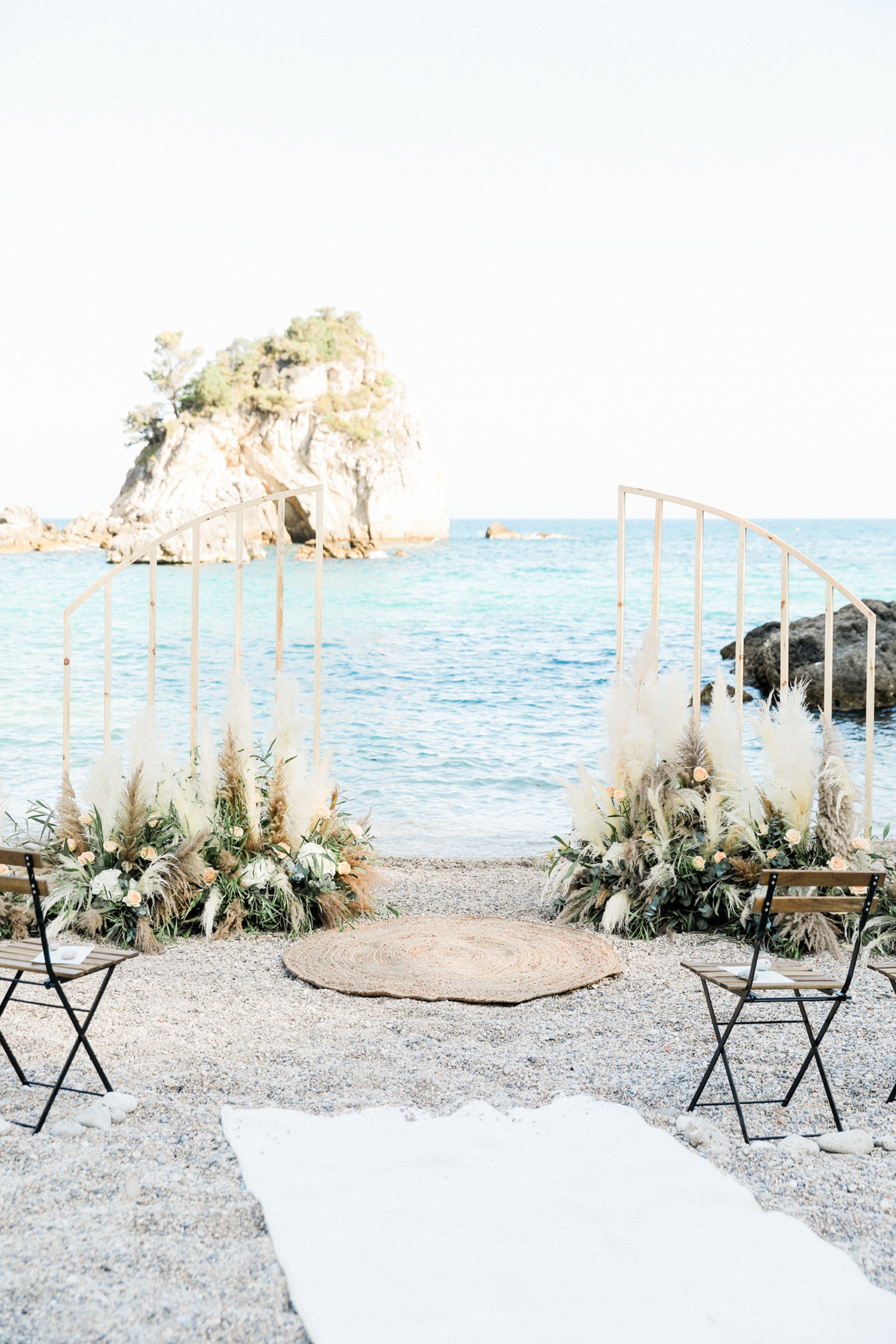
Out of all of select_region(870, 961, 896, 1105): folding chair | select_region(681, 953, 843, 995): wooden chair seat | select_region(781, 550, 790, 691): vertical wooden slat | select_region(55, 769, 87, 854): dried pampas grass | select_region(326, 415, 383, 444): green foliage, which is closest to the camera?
select_region(681, 953, 843, 995): wooden chair seat

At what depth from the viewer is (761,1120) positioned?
2787 millimetres

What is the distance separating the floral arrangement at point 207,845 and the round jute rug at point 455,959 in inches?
10.6

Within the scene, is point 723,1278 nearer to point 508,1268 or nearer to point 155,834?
point 508,1268

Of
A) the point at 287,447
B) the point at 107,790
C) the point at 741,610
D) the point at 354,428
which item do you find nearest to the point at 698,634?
the point at 741,610

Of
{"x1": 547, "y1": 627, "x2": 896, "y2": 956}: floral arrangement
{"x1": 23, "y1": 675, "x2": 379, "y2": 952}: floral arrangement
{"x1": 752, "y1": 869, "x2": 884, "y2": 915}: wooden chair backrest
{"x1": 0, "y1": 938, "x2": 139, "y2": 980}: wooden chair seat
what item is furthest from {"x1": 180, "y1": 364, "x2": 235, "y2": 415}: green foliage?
{"x1": 752, "y1": 869, "x2": 884, "y2": 915}: wooden chair backrest

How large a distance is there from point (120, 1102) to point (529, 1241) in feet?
3.99

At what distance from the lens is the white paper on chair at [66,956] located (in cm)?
279

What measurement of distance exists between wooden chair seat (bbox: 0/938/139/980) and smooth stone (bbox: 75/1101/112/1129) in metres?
0.34

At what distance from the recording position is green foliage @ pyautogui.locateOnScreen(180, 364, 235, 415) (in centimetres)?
3662

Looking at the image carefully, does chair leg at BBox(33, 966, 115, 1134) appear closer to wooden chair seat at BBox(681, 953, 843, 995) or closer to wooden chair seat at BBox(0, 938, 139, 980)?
wooden chair seat at BBox(0, 938, 139, 980)

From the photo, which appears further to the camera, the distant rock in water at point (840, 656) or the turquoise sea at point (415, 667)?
the distant rock in water at point (840, 656)

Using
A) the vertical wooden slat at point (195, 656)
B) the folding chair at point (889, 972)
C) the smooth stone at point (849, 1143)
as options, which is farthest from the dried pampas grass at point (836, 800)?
the vertical wooden slat at point (195, 656)

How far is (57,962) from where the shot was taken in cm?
281

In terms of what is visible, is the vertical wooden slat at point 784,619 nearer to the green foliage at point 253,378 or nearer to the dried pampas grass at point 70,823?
the dried pampas grass at point 70,823
